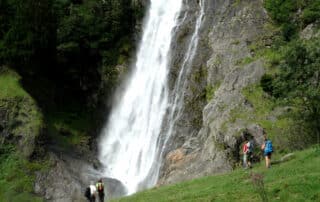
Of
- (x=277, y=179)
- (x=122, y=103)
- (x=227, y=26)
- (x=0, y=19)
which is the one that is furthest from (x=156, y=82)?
(x=277, y=179)

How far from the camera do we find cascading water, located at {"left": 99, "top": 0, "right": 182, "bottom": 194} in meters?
44.9

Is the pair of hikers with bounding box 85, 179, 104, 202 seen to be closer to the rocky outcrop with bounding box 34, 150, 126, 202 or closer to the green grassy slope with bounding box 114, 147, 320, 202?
the green grassy slope with bounding box 114, 147, 320, 202

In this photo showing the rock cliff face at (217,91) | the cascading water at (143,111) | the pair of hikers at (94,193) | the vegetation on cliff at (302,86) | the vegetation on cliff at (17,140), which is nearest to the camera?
the pair of hikers at (94,193)

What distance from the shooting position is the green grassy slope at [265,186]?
1900 cm

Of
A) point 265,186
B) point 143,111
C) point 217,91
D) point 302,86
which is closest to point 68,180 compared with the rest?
point 143,111

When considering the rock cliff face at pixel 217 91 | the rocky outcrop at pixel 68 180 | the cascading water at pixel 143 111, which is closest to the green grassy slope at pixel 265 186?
the rock cliff face at pixel 217 91

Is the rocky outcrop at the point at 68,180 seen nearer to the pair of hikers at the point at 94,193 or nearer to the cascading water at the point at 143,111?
the cascading water at the point at 143,111

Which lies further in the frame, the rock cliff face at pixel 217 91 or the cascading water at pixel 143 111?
the cascading water at pixel 143 111

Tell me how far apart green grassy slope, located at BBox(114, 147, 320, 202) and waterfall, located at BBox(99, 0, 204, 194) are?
14.7m

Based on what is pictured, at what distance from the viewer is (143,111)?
48469 millimetres

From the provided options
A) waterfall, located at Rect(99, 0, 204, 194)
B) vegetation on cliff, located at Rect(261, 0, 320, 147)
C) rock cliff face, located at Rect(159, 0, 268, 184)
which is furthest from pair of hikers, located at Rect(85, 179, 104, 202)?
waterfall, located at Rect(99, 0, 204, 194)

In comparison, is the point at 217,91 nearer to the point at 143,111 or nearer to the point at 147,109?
the point at 147,109

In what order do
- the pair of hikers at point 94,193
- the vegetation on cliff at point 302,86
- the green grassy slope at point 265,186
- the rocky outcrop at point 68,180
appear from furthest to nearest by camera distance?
the rocky outcrop at point 68,180, the vegetation on cliff at point 302,86, the pair of hikers at point 94,193, the green grassy slope at point 265,186

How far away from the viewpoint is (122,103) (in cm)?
5181
